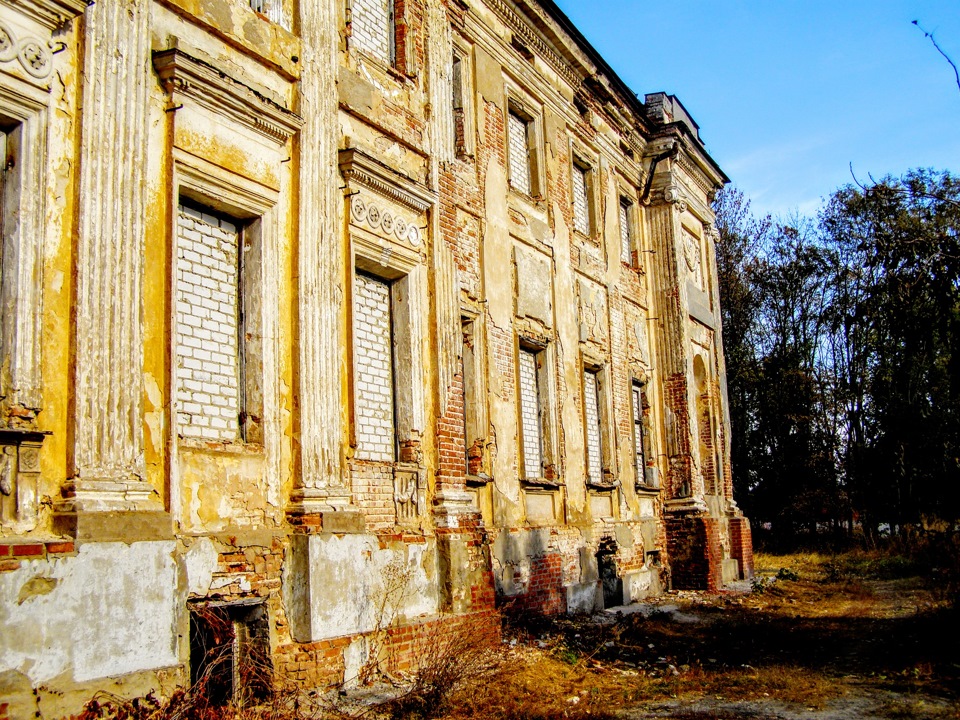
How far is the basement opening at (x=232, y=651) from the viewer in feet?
21.2

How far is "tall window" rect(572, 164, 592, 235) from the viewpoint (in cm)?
1531

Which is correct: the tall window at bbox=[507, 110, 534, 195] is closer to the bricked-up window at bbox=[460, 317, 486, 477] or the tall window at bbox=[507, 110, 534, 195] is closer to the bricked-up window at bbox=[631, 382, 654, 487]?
the bricked-up window at bbox=[460, 317, 486, 477]

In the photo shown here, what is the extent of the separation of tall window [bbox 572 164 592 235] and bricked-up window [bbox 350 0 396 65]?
18.7ft

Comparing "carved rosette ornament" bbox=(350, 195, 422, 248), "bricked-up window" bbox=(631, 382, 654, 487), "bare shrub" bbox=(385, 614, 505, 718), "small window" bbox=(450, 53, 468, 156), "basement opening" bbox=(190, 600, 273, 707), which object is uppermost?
"small window" bbox=(450, 53, 468, 156)

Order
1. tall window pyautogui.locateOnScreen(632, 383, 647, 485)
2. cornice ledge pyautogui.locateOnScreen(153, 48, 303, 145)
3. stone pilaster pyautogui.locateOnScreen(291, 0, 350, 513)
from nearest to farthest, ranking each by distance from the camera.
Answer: cornice ledge pyautogui.locateOnScreen(153, 48, 303, 145) → stone pilaster pyautogui.locateOnScreen(291, 0, 350, 513) → tall window pyautogui.locateOnScreen(632, 383, 647, 485)

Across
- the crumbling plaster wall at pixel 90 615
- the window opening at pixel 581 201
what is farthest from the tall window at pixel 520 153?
the crumbling plaster wall at pixel 90 615

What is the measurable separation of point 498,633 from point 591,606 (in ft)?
13.1

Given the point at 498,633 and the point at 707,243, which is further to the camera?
the point at 707,243

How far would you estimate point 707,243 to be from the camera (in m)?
21.1

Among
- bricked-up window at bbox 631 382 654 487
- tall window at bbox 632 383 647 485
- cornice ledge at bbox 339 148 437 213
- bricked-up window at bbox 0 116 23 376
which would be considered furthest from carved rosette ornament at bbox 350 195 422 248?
tall window at bbox 632 383 647 485

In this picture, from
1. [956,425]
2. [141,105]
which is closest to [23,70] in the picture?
[141,105]

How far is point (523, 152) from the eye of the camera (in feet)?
44.5

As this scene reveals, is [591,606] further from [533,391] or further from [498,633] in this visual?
[498,633]

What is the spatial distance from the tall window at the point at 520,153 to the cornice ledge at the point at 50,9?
748 cm
